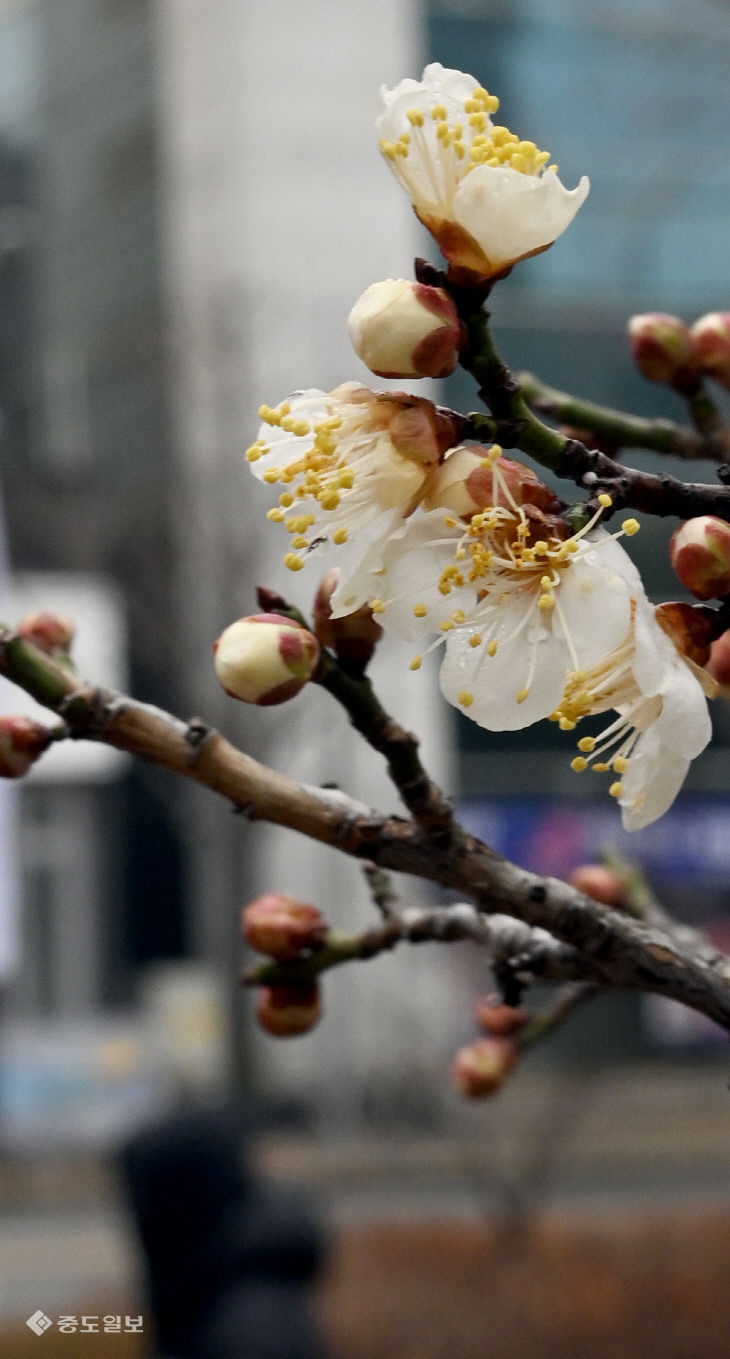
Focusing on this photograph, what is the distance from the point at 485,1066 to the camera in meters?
1.26

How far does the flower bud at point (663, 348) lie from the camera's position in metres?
1.25

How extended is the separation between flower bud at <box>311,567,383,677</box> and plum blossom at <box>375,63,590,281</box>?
0.20 meters

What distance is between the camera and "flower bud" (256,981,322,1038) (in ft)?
3.35

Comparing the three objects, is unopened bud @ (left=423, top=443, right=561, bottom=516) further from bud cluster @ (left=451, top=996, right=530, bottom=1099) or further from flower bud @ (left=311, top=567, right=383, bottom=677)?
bud cluster @ (left=451, top=996, right=530, bottom=1099)

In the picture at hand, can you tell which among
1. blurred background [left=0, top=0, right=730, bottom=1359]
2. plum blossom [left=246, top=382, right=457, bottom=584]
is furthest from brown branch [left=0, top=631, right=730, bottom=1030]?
blurred background [left=0, top=0, right=730, bottom=1359]

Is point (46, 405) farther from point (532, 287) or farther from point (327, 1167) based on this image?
point (327, 1167)

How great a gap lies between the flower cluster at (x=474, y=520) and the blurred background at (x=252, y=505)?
8736mm

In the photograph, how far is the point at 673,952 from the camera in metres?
0.86

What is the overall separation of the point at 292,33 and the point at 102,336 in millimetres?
2857

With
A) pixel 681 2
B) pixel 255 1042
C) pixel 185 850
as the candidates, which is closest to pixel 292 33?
pixel 681 2

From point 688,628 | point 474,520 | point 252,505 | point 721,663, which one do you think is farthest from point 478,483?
point 252,505

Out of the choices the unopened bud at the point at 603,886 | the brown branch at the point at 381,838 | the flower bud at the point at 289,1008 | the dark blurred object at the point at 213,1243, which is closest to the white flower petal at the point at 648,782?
the brown branch at the point at 381,838

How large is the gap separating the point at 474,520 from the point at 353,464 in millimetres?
66

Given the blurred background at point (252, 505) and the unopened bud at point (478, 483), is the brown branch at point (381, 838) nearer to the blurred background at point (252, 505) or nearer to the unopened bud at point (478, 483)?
the unopened bud at point (478, 483)
